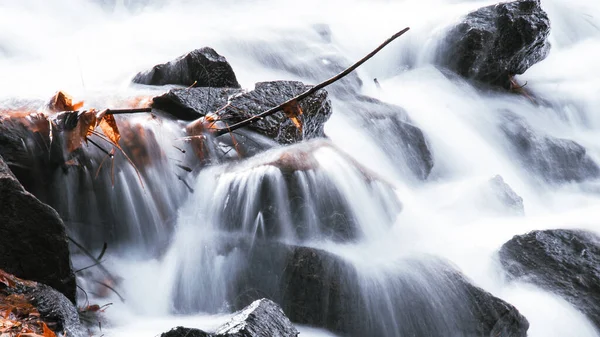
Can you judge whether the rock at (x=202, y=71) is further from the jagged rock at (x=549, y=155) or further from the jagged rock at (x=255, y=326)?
the jagged rock at (x=549, y=155)

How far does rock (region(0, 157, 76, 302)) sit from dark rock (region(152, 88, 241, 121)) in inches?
70.3

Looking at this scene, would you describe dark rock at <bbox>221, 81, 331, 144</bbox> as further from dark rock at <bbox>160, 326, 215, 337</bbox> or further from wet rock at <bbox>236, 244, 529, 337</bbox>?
dark rock at <bbox>160, 326, 215, 337</bbox>

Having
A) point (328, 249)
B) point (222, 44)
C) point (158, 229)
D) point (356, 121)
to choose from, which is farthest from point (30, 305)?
point (222, 44)

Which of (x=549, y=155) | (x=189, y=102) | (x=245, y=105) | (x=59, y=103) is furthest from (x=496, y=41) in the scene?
(x=59, y=103)

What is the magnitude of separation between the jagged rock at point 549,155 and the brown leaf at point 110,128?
4998 mm

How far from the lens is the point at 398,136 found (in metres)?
6.85

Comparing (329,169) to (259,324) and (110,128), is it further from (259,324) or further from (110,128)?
(259,324)

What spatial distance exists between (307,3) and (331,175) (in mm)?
6877

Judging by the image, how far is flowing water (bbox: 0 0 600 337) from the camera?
417cm

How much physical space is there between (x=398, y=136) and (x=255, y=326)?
426 centimetres

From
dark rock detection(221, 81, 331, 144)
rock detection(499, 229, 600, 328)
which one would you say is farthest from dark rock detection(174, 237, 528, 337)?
dark rock detection(221, 81, 331, 144)

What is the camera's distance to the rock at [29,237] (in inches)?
128

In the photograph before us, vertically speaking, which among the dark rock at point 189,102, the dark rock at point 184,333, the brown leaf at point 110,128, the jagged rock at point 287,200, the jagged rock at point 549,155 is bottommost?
the jagged rock at point 549,155

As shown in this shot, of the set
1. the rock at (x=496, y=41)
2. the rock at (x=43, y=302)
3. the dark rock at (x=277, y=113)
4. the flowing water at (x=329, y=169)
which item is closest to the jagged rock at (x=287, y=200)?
the flowing water at (x=329, y=169)
